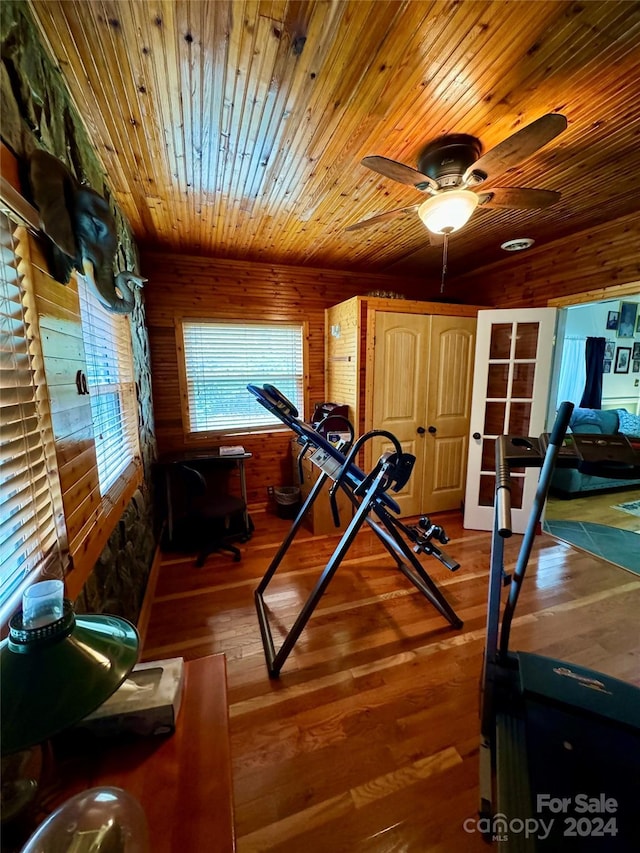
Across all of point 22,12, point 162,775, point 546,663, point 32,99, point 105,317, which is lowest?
point 546,663

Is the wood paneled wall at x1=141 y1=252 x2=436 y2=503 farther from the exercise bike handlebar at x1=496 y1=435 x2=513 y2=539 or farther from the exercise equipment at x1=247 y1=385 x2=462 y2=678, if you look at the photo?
the exercise bike handlebar at x1=496 y1=435 x2=513 y2=539

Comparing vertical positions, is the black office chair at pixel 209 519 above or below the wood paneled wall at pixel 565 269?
below

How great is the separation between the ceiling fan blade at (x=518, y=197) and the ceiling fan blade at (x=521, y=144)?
220mm

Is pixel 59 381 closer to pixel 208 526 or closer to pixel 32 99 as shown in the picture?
pixel 32 99

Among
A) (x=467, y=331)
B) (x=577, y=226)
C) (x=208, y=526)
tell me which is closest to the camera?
(x=577, y=226)

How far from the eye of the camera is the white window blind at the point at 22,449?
85 cm

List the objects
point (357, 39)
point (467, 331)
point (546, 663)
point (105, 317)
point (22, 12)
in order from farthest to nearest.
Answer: point (467, 331)
point (105, 317)
point (546, 663)
point (357, 39)
point (22, 12)

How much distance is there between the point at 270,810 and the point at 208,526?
2279 mm

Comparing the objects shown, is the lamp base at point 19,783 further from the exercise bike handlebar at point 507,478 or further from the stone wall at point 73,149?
the exercise bike handlebar at point 507,478

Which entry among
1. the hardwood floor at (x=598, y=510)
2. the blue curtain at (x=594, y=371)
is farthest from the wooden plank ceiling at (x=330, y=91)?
Answer: the blue curtain at (x=594, y=371)

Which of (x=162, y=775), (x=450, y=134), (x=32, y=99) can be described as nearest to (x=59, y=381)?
(x=32, y=99)

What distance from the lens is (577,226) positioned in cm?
274

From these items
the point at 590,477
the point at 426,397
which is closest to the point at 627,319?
the point at 590,477

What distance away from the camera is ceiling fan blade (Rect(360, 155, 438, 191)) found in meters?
1.41
